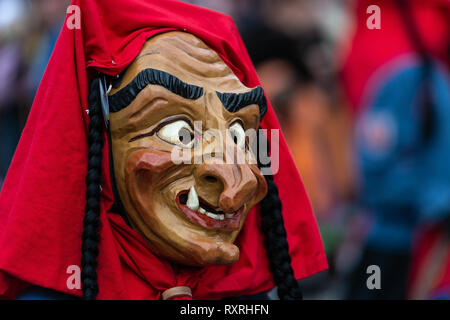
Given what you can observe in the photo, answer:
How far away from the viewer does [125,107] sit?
193 cm

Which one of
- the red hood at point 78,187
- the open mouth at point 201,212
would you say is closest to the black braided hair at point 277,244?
the red hood at point 78,187

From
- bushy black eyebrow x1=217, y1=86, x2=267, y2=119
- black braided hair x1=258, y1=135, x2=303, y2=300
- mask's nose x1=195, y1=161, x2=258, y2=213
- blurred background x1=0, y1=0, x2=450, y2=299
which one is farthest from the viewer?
blurred background x1=0, y1=0, x2=450, y2=299

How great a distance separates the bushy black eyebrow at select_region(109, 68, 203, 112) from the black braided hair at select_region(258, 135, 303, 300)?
34 centimetres

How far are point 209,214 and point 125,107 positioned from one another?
13.5 inches

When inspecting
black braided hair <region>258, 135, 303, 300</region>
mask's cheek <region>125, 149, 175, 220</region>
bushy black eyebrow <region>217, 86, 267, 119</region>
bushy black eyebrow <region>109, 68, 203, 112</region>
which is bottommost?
black braided hair <region>258, 135, 303, 300</region>

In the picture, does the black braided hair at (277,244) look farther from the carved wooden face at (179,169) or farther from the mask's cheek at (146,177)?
the mask's cheek at (146,177)

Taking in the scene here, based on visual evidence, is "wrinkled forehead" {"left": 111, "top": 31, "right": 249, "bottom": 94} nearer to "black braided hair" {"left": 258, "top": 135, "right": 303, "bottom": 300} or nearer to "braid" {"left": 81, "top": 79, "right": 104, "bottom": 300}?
"braid" {"left": 81, "top": 79, "right": 104, "bottom": 300}

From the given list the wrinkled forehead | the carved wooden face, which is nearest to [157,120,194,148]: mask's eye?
the carved wooden face

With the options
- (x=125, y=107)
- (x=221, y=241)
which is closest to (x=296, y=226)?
(x=221, y=241)

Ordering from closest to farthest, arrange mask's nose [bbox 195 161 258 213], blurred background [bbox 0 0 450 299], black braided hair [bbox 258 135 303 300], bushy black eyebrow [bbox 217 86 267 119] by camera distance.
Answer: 1. mask's nose [bbox 195 161 258 213]
2. bushy black eyebrow [bbox 217 86 267 119]
3. black braided hair [bbox 258 135 303 300]
4. blurred background [bbox 0 0 450 299]

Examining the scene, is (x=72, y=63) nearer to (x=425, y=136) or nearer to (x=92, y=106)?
(x=92, y=106)

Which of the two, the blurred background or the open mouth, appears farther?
the blurred background

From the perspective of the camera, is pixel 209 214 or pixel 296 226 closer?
pixel 209 214

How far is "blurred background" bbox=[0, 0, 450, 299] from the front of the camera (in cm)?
361
